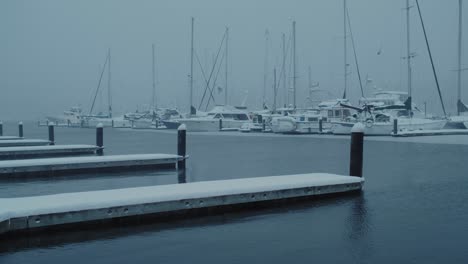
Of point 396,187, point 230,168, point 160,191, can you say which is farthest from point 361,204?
point 230,168

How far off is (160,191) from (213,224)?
3.95 ft

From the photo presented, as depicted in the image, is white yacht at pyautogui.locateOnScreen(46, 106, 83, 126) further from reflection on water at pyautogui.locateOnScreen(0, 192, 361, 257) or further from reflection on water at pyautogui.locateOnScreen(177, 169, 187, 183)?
reflection on water at pyautogui.locateOnScreen(0, 192, 361, 257)

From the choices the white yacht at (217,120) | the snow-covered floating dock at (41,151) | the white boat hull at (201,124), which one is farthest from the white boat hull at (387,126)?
the snow-covered floating dock at (41,151)

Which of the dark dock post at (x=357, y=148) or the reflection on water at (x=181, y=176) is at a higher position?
the dark dock post at (x=357, y=148)

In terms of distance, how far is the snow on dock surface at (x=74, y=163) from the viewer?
12922 mm

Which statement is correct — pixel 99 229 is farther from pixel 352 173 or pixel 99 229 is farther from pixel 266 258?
pixel 352 173

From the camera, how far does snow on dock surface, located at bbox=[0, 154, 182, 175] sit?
1292 centimetres

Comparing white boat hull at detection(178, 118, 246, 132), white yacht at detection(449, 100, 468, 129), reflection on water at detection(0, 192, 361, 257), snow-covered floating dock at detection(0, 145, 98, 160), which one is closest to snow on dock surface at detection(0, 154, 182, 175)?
snow-covered floating dock at detection(0, 145, 98, 160)

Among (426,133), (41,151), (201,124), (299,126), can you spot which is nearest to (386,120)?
(426,133)

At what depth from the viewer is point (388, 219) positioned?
24.5 feet

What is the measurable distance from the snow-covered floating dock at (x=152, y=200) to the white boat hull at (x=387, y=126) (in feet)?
80.7

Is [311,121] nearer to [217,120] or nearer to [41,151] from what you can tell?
[217,120]

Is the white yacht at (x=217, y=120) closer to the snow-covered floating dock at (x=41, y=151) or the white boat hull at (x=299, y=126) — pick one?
the white boat hull at (x=299, y=126)

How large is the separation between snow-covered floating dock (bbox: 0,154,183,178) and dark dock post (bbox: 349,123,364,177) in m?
6.47
